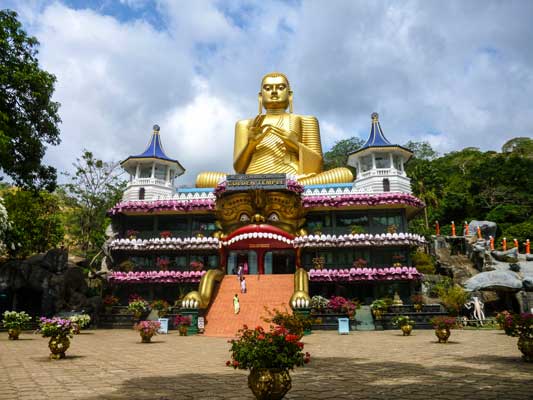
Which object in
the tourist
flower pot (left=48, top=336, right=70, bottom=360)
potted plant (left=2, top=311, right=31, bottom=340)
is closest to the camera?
flower pot (left=48, top=336, right=70, bottom=360)

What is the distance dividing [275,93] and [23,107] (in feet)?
70.1

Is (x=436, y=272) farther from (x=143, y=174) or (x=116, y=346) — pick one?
(x=116, y=346)

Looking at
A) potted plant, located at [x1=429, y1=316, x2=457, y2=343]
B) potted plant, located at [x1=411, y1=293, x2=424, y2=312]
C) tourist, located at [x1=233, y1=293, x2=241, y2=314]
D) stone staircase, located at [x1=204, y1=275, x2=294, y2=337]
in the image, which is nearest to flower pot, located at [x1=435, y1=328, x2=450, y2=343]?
potted plant, located at [x1=429, y1=316, x2=457, y2=343]

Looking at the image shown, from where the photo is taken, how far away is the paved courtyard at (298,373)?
7.91m

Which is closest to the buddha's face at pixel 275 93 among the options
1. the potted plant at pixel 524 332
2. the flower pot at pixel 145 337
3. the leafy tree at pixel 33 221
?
the leafy tree at pixel 33 221

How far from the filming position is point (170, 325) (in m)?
25.2

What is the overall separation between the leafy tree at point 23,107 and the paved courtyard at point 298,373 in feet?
38.6

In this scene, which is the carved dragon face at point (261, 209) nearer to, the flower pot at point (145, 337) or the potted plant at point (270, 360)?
the flower pot at point (145, 337)

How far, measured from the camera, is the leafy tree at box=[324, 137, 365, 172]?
61.4 meters

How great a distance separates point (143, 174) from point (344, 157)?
33.8m

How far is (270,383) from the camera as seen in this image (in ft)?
21.9

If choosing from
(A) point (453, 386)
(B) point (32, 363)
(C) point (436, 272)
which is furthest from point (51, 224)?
(A) point (453, 386)

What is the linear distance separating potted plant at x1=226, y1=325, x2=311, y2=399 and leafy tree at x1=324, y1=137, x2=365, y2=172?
54984mm

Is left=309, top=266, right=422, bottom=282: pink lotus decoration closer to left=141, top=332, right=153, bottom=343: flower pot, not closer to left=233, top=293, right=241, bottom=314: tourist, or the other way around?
left=233, top=293, right=241, bottom=314: tourist
